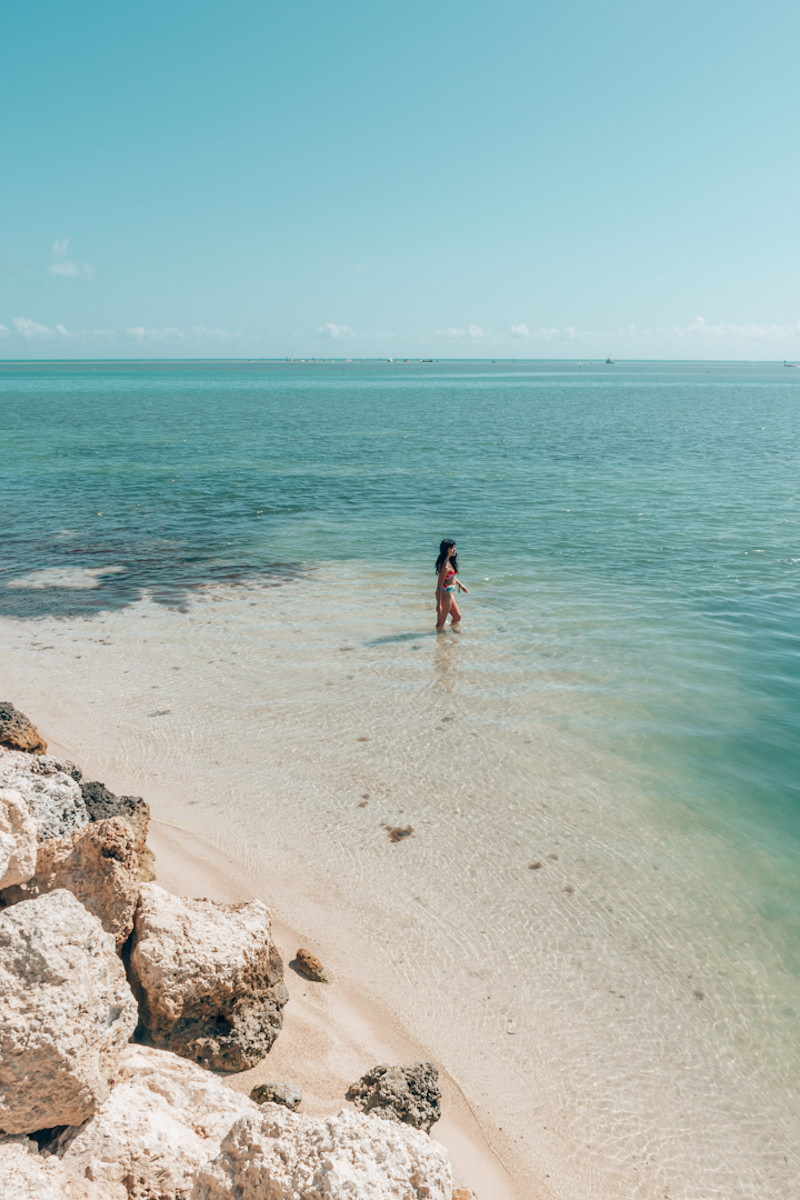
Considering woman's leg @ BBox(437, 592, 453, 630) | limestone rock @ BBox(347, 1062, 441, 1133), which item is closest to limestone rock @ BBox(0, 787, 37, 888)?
limestone rock @ BBox(347, 1062, 441, 1133)

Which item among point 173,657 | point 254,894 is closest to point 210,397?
point 173,657

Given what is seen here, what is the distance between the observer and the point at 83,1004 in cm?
488

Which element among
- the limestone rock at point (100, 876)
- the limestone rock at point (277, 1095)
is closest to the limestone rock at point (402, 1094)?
the limestone rock at point (277, 1095)

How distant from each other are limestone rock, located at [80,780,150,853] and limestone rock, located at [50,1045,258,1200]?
277 centimetres

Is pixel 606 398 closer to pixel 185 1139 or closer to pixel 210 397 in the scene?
pixel 210 397

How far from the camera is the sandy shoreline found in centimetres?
576

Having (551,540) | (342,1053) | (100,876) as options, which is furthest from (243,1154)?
(551,540)

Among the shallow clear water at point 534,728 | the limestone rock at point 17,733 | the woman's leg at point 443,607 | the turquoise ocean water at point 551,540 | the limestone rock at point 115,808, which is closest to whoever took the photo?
the shallow clear water at point 534,728

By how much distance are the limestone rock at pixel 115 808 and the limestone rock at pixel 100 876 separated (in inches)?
61.4

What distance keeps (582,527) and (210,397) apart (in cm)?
8967

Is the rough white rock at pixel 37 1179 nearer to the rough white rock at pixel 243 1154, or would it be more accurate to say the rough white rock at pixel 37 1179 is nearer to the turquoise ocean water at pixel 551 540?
the rough white rock at pixel 243 1154

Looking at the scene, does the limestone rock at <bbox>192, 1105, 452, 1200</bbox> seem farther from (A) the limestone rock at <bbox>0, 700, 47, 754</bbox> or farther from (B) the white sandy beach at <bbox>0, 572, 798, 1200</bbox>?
(A) the limestone rock at <bbox>0, 700, 47, 754</bbox>

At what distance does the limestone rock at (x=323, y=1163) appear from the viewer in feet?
13.9

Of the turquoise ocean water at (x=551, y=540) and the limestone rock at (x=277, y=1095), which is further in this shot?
the turquoise ocean water at (x=551, y=540)
